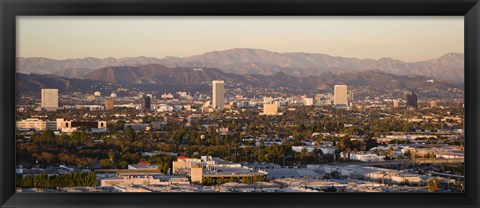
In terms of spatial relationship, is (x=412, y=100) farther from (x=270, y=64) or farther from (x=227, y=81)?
(x=227, y=81)

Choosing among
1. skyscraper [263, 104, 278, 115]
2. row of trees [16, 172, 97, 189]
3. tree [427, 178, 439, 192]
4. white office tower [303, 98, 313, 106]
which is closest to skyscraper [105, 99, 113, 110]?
row of trees [16, 172, 97, 189]

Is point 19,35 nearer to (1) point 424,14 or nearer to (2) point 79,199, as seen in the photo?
(2) point 79,199

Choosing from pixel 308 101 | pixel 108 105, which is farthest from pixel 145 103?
pixel 308 101

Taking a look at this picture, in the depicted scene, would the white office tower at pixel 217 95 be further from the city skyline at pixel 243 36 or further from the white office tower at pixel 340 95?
the white office tower at pixel 340 95

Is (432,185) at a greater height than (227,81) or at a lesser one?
lesser

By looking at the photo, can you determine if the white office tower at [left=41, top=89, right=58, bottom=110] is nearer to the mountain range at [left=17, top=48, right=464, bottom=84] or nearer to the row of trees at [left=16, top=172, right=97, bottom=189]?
the mountain range at [left=17, top=48, right=464, bottom=84]

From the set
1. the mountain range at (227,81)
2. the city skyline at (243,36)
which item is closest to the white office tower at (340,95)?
the mountain range at (227,81)
